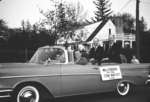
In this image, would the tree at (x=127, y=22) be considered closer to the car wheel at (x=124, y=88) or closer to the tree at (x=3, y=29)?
the tree at (x=3, y=29)

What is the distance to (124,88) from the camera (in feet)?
23.4

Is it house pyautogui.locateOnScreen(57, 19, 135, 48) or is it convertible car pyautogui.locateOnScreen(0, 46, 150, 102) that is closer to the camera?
convertible car pyautogui.locateOnScreen(0, 46, 150, 102)

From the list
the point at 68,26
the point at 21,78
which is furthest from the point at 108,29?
the point at 21,78

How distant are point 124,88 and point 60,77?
2461mm

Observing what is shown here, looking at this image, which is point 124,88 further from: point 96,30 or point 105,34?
point 96,30

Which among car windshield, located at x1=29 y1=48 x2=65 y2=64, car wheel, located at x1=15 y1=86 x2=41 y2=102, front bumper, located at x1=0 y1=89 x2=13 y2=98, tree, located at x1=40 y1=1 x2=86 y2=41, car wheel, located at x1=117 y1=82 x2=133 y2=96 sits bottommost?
car wheel, located at x1=117 y1=82 x2=133 y2=96

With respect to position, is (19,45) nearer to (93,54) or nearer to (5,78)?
(93,54)

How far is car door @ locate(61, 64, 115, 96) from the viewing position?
569 centimetres

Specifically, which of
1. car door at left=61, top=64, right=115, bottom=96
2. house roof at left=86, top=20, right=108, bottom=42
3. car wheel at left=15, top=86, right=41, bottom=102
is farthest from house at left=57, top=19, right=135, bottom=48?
car wheel at left=15, top=86, right=41, bottom=102

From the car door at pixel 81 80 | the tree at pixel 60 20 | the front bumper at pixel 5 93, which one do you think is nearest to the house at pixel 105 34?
the tree at pixel 60 20

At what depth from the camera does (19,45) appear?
75.4 ft

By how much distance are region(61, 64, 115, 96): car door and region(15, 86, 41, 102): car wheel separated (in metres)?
0.63

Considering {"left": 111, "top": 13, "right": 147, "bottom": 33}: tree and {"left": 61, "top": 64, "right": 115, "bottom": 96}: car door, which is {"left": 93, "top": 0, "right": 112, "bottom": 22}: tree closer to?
{"left": 111, "top": 13, "right": 147, "bottom": 33}: tree

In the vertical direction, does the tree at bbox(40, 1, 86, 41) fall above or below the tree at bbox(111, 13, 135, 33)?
below
